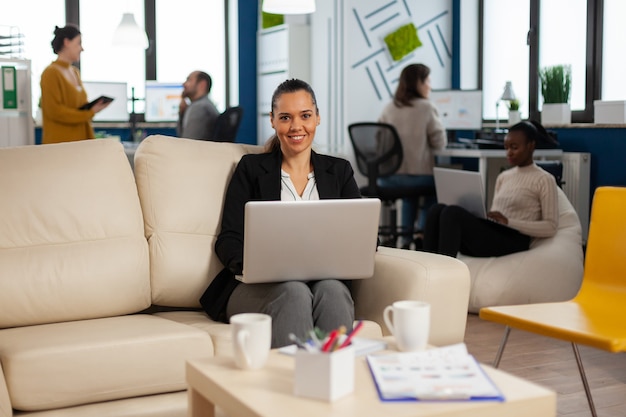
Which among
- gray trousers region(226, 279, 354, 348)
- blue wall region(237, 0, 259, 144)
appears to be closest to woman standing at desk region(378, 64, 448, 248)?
blue wall region(237, 0, 259, 144)

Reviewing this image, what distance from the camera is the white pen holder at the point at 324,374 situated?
156cm

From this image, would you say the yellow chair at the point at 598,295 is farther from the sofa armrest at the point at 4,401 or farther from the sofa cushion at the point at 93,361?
the sofa armrest at the point at 4,401

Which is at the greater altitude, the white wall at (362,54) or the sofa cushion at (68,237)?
the white wall at (362,54)

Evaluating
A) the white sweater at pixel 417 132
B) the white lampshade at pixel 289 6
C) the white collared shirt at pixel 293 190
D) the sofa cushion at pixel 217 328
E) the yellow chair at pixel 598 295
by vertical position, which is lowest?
the sofa cushion at pixel 217 328

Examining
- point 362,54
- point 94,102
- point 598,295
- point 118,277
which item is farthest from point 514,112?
point 118,277

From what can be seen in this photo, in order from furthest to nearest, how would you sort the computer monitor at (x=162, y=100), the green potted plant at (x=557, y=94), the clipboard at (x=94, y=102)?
1. the computer monitor at (x=162, y=100)
2. the green potted plant at (x=557, y=94)
3. the clipboard at (x=94, y=102)

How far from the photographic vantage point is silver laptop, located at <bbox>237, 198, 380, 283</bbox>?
7.33 ft

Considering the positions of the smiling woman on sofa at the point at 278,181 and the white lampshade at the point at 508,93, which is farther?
the white lampshade at the point at 508,93

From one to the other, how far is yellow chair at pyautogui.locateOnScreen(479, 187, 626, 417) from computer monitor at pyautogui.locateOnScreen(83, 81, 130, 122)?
16.4 feet

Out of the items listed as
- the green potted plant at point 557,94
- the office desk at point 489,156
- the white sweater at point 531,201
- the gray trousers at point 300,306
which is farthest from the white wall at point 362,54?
the gray trousers at point 300,306

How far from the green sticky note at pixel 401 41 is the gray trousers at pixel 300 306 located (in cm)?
499

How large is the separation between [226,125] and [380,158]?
1.19 meters

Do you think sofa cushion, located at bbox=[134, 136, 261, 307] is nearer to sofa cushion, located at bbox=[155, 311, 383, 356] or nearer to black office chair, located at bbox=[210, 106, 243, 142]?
sofa cushion, located at bbox=[155, 311, 383, 356]

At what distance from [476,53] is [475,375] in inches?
245
